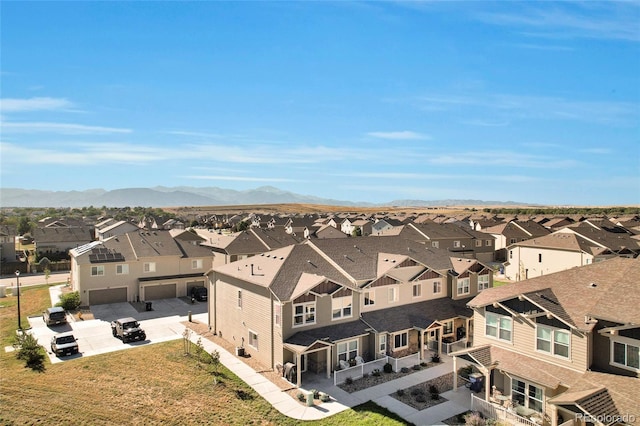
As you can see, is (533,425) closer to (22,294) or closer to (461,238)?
(22,294)

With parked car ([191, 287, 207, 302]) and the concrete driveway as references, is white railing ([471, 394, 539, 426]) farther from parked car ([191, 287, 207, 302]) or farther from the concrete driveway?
parked car ([191, 287, 207, 302])

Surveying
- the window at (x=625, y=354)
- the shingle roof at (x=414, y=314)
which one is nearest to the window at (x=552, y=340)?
the window at (x=625, y=354)

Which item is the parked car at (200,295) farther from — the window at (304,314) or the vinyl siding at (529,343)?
the vinyl siding at (529,343)

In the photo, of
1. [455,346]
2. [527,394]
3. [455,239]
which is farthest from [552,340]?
[455,239]

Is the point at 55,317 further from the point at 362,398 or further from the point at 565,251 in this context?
the point at 565,251

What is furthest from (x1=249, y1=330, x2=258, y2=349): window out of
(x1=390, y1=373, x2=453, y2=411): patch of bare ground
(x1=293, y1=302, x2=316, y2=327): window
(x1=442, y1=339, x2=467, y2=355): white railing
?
(x1=442, y1=339, x2=467, y2=355): white railing

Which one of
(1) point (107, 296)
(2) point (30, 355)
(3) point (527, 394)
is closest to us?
(3) point (527, 394)

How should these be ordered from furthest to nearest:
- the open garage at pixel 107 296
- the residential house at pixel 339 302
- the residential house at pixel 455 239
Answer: the residential house at pixel 455 239 → the open garage at pixel 107 296 → the residential house at pixel 339 302
